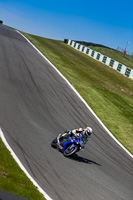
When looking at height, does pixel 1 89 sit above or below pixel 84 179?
above

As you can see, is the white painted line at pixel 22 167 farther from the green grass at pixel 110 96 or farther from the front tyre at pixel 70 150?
the green grass at pixel 110 96

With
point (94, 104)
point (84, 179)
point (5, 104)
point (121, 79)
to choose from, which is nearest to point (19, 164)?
point (84, 179)

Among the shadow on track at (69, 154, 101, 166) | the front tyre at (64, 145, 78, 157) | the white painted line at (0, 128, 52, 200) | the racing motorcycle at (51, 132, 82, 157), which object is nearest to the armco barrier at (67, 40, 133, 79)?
the shadow on track at (69, 154, 101, 166)

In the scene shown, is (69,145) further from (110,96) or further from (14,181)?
(110,96)

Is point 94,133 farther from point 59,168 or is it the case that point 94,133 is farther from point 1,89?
point 59,168

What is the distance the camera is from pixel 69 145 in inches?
487

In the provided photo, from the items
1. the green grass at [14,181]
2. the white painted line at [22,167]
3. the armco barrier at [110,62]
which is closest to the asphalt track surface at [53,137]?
the white painted line at [22,167]

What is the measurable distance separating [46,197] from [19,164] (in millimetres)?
1839

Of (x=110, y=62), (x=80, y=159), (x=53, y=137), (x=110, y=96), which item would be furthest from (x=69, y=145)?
(x=110, y=62)

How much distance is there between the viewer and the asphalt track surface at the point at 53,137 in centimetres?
990

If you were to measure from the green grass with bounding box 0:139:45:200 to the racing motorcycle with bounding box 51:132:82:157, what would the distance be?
3.24m

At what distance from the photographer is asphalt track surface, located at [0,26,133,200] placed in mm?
9898

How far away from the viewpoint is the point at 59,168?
10.6 metres

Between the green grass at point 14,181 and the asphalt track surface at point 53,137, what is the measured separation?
60 cm
